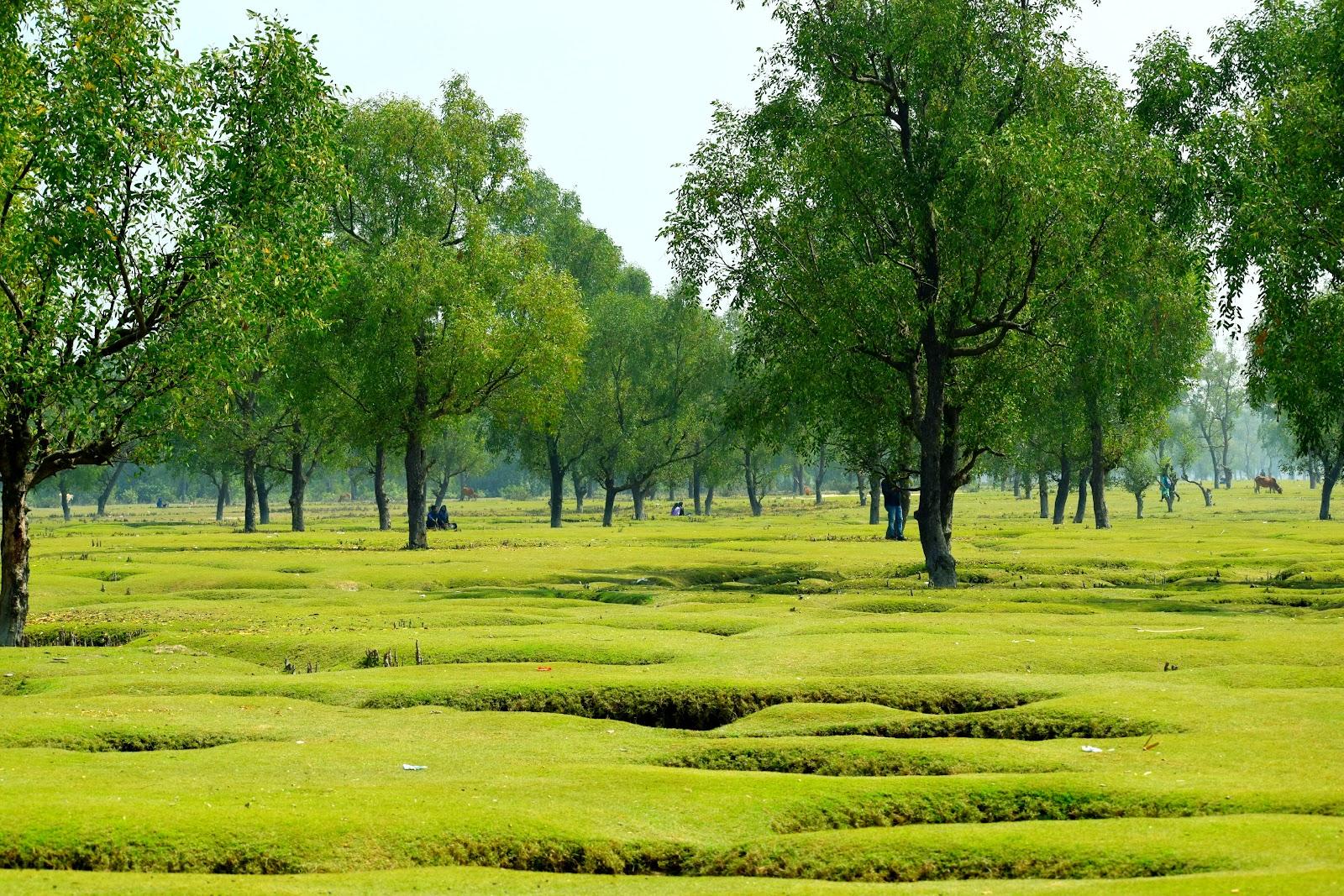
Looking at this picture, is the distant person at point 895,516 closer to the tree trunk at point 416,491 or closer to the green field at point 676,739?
the tree trunk at point 416,491

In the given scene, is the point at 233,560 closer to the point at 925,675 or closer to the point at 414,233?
the point at 414,233

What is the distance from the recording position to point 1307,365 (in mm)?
33281

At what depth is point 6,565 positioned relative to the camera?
27312mm

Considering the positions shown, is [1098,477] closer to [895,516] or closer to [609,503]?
[895,516]

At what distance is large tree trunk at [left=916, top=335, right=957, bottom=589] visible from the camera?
133ft

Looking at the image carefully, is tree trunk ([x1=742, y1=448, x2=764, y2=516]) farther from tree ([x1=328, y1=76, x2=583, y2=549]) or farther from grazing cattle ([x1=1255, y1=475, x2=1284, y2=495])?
grazing cattle ([x1=1255, y1=475, x2=1284, y2=495])

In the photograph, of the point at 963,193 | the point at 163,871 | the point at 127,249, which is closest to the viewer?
the point at 163,871

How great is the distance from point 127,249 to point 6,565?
7.62 m

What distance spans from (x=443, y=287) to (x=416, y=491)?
10.3 meters

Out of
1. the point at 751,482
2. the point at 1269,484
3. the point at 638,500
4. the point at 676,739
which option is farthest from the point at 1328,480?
the point at 676,739

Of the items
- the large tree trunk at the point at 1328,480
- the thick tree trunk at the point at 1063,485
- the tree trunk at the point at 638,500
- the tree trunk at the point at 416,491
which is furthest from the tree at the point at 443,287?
the large tree trunk at the point at 1328,480

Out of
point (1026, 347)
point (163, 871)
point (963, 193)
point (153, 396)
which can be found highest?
point (963, 193)

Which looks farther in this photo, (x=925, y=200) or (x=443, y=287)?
(x=443, y=287)

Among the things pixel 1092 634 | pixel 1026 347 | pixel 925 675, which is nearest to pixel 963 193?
pixel 1026 347
